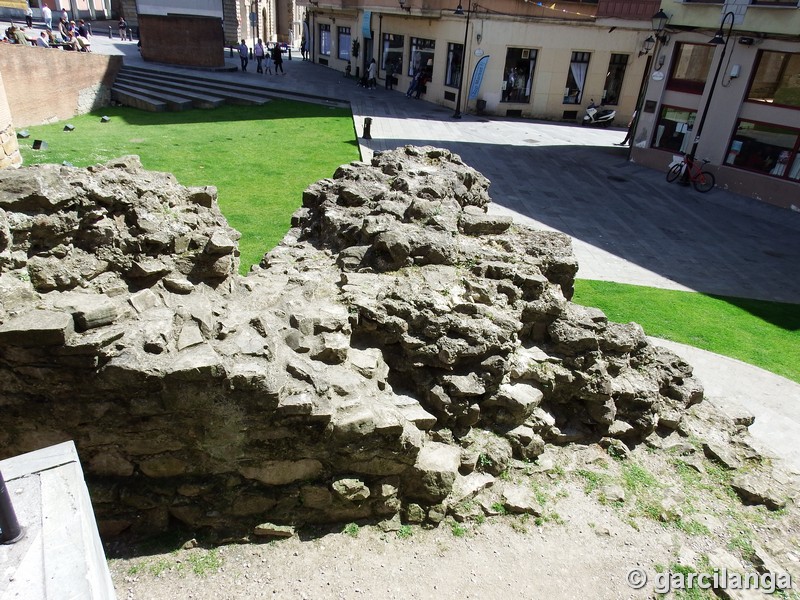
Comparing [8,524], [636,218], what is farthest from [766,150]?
[8,524]

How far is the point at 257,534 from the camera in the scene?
5.19m

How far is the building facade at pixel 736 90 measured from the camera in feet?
62.5

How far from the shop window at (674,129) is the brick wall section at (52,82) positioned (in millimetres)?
25263

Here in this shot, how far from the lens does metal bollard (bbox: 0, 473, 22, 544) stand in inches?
101

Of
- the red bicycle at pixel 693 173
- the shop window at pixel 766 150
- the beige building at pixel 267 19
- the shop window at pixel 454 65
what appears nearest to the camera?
the shop window at pixel 766 150

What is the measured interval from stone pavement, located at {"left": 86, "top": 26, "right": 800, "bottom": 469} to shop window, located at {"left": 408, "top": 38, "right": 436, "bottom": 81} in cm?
434

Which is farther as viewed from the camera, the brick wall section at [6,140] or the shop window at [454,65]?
the shop window at [454,65]

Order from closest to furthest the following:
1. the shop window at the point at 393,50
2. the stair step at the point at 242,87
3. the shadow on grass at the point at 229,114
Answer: the shadow on grass at the point at 229,114
the stair step at the point at 242,87
the shop window at the point at 393,50

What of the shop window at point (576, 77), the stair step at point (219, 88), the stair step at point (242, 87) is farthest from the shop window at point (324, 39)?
the shop window at point (576, 77)

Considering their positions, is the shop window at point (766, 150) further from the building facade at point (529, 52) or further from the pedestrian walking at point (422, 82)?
the pedestrian walking at point (422, 82)

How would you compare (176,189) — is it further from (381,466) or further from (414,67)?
(414,67)

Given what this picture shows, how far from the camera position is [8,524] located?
2621mm

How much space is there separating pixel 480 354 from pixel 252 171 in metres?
13.5

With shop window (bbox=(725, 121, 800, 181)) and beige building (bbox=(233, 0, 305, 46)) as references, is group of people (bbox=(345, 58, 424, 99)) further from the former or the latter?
shop window (bbox=(725, 121, 800, 181))
